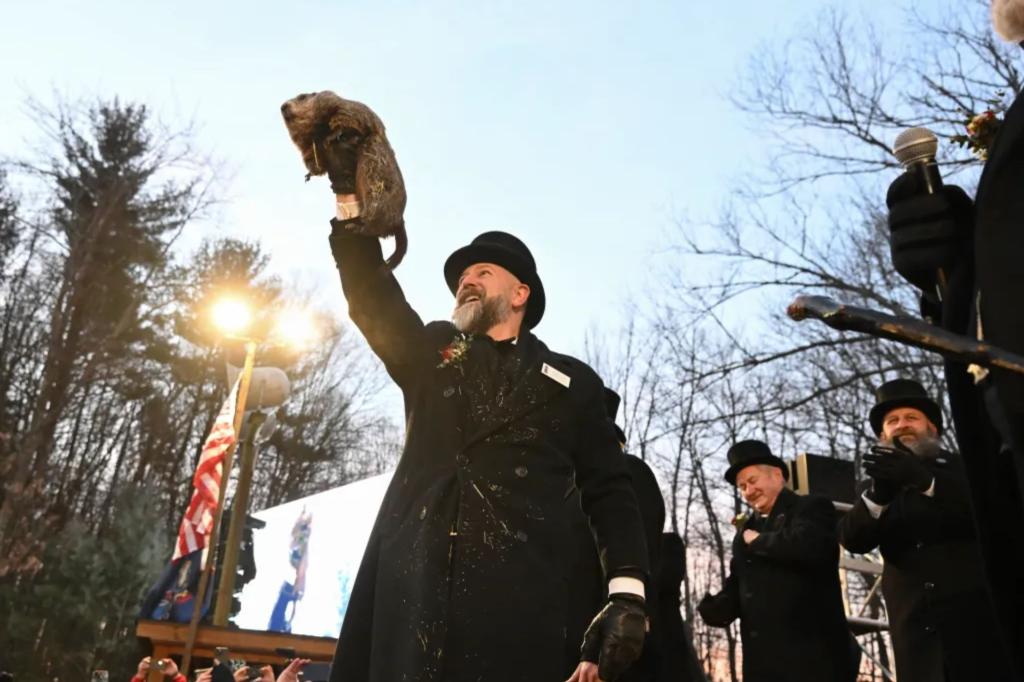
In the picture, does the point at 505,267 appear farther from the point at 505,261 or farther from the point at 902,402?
the point at 902,402

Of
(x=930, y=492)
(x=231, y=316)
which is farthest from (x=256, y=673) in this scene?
(x=231, y=316)

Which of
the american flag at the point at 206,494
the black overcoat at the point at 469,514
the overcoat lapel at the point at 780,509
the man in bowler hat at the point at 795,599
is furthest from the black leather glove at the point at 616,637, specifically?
the american flag at the point at 206,494

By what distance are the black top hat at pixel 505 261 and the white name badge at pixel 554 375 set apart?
513mm

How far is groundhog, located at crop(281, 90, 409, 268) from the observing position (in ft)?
9.88

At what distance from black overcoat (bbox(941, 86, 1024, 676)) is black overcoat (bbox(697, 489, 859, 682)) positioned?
3.97 meters

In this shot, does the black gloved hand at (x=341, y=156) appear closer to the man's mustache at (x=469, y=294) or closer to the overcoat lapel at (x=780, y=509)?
the man's mustache at (x=469, y=294)

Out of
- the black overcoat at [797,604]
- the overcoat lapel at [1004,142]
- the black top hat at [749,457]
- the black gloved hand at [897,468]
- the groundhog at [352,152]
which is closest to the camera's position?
the overcoat lapel at [1004,142]

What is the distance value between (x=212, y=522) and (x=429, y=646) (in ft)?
37.2

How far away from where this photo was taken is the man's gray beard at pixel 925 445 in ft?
17.8

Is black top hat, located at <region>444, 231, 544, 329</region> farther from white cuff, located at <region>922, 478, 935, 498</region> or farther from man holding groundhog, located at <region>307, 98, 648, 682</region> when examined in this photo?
white cuff, located at <region>922, 478, 935, 498</region>

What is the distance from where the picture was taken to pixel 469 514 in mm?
2887

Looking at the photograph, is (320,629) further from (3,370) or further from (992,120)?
(3,370)

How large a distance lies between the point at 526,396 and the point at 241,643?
27.8 feet

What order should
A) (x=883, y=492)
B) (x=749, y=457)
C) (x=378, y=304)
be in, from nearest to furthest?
(x=378, y=304) < (x=883, y=492) < (x=749, y=457)
